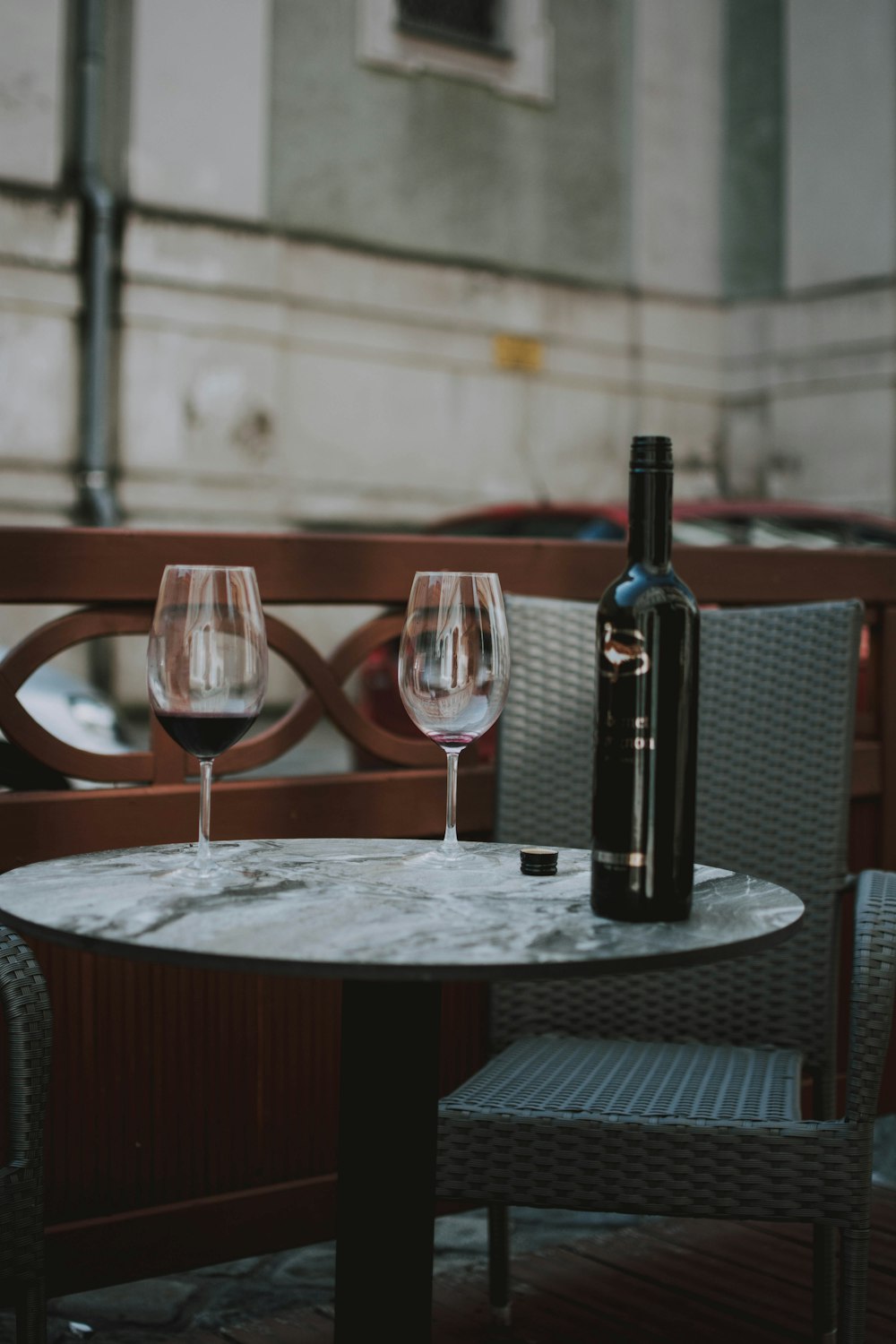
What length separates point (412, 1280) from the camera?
1327mm

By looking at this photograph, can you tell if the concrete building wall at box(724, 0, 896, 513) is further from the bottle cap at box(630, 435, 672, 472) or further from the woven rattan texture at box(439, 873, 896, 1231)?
the bottle cap at box(630, 435, 672, 472)

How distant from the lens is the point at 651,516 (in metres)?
1.23

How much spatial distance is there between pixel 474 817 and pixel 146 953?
1.41 m

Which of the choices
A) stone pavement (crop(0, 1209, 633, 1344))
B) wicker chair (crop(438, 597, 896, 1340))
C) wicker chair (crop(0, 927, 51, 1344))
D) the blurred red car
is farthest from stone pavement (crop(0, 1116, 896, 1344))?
the blurred red car

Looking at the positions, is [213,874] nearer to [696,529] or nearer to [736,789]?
[736,789]

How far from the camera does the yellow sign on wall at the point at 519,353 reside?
1087 cm

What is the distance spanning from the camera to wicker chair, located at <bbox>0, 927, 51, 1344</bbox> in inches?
55.7

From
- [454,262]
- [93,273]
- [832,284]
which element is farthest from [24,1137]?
[832,284]

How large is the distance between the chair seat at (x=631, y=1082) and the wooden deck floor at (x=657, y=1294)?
41cm

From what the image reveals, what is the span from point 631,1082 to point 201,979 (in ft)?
2.41

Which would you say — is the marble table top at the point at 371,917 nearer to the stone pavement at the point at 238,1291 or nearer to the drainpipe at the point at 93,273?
the stone pavement at the point at 238,1291

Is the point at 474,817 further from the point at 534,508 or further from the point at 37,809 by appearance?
the point at 534,508

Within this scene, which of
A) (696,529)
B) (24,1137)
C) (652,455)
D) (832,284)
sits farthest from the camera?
(832,284)

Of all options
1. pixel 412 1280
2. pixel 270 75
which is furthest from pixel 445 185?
pixel 412 1280
